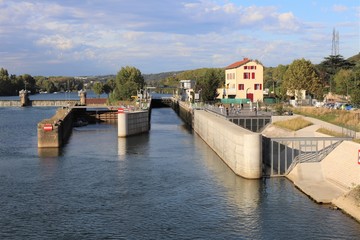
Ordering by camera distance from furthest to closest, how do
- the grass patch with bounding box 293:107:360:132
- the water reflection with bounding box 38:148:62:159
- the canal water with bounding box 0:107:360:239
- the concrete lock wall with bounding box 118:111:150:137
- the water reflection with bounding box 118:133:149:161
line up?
the concrete lock wall with bounding box 118:111:150:137
the water reflection with bounding box 118:133:149:161
the water reflection with bounding box 38:148:62:159
the grass patch with bounding box 293:107:360:132
the canal water with bounding box 0:107:360:239

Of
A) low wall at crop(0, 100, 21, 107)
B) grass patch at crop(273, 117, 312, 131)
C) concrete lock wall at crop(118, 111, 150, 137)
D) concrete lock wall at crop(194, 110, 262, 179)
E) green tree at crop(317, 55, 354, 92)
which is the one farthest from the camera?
low wall at crop(0, 100, 21, 107)

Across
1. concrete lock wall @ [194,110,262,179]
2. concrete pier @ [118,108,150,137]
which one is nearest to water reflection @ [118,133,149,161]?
concrete pier @ [118,108,150,137]

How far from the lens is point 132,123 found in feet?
260

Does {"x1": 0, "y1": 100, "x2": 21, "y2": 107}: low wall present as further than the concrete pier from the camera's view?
Yes

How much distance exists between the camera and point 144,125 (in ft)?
279

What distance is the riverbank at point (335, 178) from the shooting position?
106ft

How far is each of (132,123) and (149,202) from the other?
147ft

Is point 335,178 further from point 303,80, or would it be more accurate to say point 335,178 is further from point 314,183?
point 303,80

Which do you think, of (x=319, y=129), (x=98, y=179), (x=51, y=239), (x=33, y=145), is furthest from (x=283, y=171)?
(x=33, y=145)

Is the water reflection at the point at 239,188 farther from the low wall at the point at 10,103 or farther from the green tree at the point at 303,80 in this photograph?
the low wall at the point at 10,103

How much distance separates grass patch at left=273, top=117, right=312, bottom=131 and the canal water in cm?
1332

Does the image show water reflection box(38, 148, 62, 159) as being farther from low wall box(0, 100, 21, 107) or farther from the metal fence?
low wall box(0, 100, 21, 107)

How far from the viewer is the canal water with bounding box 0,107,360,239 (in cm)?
2884

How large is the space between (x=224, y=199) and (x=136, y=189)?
8007mm
